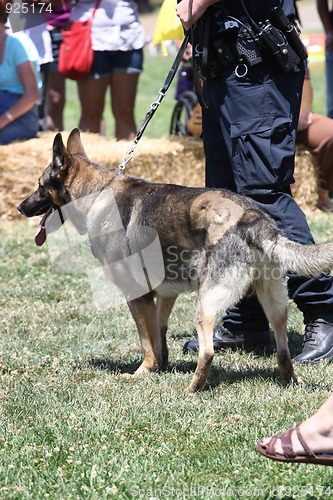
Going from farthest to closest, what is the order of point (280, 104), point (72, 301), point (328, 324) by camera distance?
point (72, 301) < point (328, 324) < point (280, 104)

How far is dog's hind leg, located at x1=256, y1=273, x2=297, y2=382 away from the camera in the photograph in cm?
369

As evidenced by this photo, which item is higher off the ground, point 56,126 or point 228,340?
point 228,340

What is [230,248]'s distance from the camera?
3.58 m

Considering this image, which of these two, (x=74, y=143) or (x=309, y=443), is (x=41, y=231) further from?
(x=309, y=443)

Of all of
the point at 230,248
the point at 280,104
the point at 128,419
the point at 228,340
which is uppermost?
the point at 280,104

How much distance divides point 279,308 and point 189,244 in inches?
21.6

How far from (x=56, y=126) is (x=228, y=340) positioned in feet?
19.8

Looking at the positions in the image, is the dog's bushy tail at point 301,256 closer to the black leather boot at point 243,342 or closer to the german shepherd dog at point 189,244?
the german shepherd dog at point 189,244

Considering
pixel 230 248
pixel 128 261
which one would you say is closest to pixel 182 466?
pixel 230 248

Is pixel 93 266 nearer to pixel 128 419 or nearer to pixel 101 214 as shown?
pixel 101 214

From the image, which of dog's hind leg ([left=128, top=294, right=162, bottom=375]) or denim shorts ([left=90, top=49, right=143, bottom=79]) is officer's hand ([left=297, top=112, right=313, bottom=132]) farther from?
dog's hind leg ([left=128, top=294, right=162, bottom=375])

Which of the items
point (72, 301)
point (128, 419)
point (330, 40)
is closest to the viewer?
point (128, 419)

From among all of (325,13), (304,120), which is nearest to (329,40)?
(325,13)

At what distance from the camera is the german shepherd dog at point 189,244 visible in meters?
3.58
